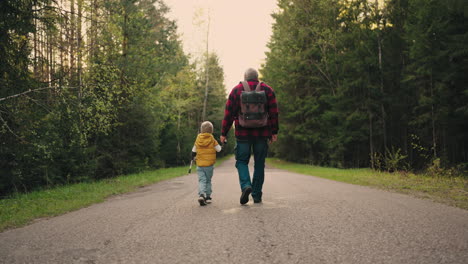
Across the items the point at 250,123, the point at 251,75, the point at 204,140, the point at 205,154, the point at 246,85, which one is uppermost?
the point at 251,75

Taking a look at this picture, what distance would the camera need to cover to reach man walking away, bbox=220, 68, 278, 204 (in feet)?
17.0

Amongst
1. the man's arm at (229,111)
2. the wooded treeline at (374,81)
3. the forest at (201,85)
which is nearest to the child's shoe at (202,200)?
the man's arm at (229,111)

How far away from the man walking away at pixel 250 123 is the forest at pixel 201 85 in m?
4.78

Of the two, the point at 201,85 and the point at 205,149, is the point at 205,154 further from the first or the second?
the point at 201,85

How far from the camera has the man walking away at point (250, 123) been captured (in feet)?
17.0

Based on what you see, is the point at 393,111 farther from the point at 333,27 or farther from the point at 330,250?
the point at 330,250

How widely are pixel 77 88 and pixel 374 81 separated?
19508 mm

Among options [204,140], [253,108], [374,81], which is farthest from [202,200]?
[374,81]

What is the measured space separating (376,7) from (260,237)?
71.6ft

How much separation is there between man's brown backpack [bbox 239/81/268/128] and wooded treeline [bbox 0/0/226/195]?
196 inches

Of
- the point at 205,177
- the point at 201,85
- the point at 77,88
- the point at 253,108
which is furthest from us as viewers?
the point at 201,85

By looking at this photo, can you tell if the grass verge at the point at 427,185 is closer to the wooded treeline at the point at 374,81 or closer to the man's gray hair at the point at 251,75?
the wooded treeline at the point at 374,81

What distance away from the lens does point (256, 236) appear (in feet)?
11.4

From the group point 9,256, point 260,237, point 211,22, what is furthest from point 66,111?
point 211,22
